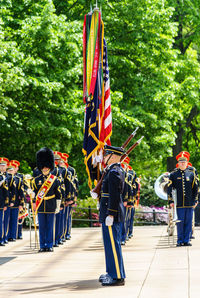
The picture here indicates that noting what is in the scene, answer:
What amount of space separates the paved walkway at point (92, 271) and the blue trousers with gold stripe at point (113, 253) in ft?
0.80

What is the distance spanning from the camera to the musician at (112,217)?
9.46 metres

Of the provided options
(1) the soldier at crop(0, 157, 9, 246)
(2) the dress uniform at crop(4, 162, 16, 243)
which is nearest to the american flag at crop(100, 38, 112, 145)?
(1) the soldier at crop(0, 157, 9, 246)

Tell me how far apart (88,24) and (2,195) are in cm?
555

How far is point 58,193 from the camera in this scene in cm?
1448

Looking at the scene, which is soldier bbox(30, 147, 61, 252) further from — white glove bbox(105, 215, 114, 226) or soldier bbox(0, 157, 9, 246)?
white glove bbox(105, 215, 114, 226)

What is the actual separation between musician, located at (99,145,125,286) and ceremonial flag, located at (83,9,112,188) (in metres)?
1.28

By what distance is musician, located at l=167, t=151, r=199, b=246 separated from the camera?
1504 cm

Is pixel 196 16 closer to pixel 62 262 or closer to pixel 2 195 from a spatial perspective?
pixel 2 195

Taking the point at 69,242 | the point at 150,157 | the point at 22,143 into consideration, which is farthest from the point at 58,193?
the point at 150,157

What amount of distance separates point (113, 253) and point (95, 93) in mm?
3174

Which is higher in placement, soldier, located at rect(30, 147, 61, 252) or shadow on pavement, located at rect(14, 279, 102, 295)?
soldier, located at rect(30, 147, 61, 252)

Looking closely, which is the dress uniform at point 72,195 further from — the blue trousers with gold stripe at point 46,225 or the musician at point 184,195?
the musician at point 184,195

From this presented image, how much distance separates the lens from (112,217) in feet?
31.2

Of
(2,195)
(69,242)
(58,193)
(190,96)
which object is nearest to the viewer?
(58,193)
